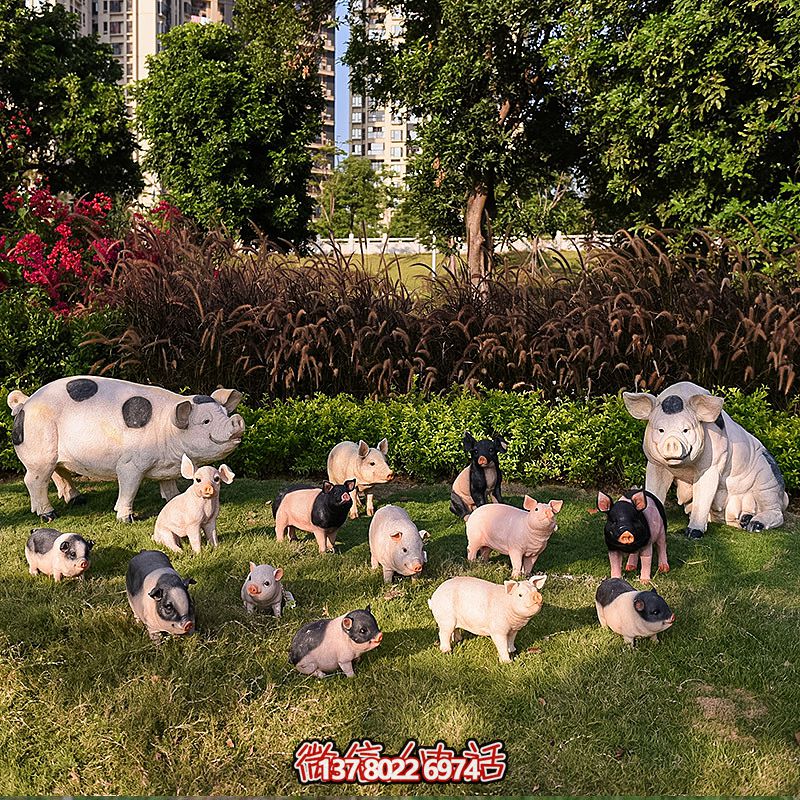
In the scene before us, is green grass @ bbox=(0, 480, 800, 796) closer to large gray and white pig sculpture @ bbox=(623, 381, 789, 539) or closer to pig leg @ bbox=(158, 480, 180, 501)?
large gray and white pig sculpture @ bbox=(623, 381, 789, 539)

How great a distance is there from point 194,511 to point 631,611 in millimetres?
2658

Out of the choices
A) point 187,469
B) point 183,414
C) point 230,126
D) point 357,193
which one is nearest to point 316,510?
point 187,469

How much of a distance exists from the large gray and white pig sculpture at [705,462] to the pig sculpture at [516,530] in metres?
1.20

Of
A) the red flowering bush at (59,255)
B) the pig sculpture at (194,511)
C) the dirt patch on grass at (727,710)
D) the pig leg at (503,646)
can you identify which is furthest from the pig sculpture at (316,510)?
the red flowering bush at (59,255)

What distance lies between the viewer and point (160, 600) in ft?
12.4

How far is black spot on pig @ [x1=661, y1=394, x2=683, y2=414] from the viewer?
5.47 metres

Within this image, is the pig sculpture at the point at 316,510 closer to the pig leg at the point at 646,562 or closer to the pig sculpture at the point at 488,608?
the pig sculpture at the point at 488,608

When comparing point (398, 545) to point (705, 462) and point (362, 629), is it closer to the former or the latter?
point (362, 629)

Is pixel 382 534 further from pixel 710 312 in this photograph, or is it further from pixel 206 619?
pixel 710 312

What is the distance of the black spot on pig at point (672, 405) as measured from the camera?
547 cm

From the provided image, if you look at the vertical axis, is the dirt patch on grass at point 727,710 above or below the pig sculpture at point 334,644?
below

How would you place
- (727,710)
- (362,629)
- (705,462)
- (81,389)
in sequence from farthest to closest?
(81,389) → (705,462) → (362,629) → (727,710)

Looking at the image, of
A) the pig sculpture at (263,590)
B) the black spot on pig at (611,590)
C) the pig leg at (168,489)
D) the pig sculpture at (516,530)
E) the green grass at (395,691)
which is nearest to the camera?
the green grass at (395,691)

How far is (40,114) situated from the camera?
20250 millimetres
